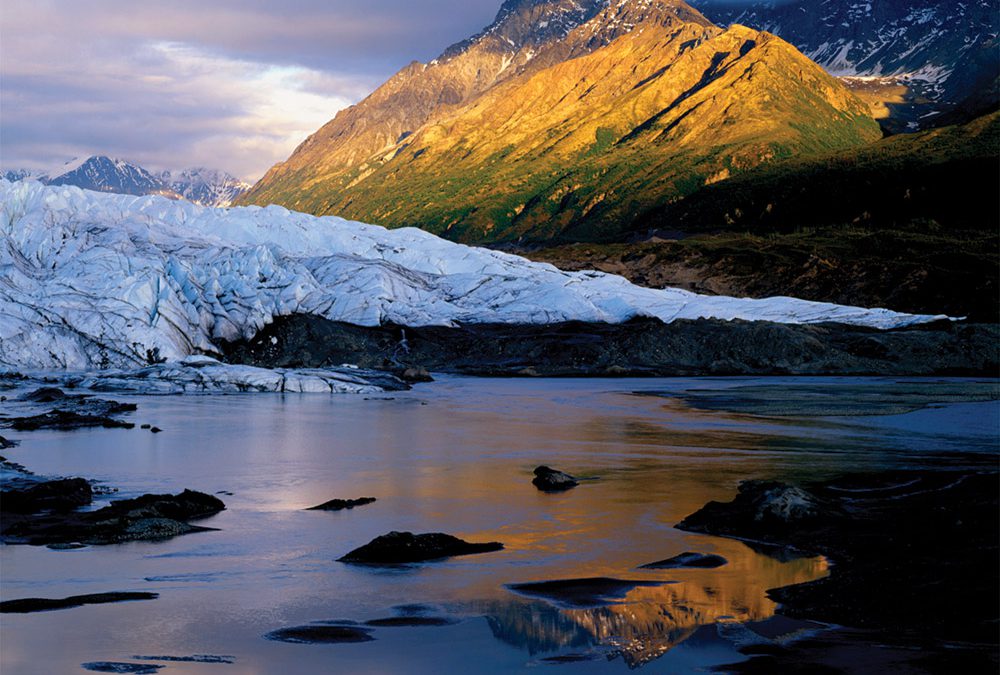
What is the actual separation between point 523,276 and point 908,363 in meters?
21.0

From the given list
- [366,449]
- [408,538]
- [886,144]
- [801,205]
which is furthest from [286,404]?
[886,144]

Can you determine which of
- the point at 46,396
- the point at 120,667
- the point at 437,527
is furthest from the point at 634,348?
the point at 120,667

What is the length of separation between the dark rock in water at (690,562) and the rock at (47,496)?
8378mm

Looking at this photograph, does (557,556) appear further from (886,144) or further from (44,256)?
(886,144)

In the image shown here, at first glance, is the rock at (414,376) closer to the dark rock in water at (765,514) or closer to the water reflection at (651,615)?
the dark rock in water at (765,514)

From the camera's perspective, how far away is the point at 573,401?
38.8 meters

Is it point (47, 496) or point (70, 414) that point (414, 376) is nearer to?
point (70, 414)

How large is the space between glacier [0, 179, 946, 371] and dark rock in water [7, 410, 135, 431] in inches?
690

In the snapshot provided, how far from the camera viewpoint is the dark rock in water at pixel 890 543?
9.54 metres

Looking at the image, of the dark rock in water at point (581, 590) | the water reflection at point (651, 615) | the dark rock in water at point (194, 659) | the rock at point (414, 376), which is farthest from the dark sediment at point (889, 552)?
the rock at point (414, 376)

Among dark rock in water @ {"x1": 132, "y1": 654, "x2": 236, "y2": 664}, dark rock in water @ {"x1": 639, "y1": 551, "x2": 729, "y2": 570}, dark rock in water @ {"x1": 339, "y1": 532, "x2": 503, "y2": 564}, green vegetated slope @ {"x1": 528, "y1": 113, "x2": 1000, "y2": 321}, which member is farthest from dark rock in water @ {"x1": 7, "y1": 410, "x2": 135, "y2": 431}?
green vegetated slope @ {"x1": 528, "y1": 113, "x2": 1000, "y2": 321}

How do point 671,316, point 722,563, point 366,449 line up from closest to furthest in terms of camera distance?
point 722,563
point 366,449
point 671,316

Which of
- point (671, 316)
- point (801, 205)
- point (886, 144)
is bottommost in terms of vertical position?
point (671, 316)

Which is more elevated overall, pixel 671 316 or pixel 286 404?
pixel 671 316
